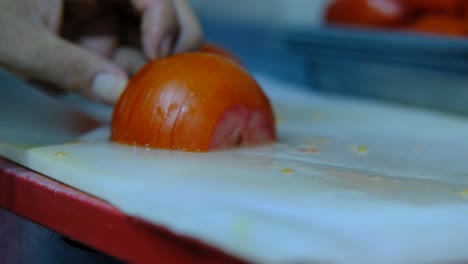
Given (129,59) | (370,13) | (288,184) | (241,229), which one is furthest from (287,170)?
(370,13)

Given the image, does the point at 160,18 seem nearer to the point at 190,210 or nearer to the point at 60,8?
the point at 60,8

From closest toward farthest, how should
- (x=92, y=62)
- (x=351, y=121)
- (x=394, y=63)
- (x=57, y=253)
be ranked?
(x=57, y=253) < (x=92, y=62) < (x=351, y=121) < (x=394, y=63)

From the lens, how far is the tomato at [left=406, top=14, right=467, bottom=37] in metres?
1.10

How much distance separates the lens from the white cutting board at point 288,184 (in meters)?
0.40

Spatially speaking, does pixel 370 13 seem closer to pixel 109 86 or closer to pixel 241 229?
pixel 109 86

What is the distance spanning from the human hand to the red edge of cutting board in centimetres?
15

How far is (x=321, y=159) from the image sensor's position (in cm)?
64

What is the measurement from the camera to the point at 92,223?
51cm

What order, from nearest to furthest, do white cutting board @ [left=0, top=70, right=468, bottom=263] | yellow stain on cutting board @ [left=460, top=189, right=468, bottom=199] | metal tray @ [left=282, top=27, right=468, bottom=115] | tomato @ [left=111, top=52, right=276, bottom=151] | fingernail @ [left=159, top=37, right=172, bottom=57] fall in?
white cutting board @ [left=0, top=70, right=468, bottom=263] → yellow stain on cutting board @ [left=460, top=189, right=468, bottom=199] → tomato @ [left=111, top=52, right=276, bottom=151] → fingernail @ [left=159, top=37, right=172, bottom=57] → metal tray @ [left=282, top=27, right=468, bottom=115]

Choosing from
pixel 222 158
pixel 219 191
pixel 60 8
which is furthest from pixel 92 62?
pixel 219 191

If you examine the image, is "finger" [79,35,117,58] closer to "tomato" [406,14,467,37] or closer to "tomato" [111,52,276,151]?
"tomato" [111,52,276,151]

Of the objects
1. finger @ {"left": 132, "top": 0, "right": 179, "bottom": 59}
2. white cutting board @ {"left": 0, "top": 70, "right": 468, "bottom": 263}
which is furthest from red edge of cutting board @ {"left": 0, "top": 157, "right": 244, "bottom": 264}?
finger @ {"left": 132, "top": 0, "right": 179, "bottom": 59}

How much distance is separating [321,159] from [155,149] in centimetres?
14

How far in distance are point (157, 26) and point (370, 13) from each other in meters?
0.47
